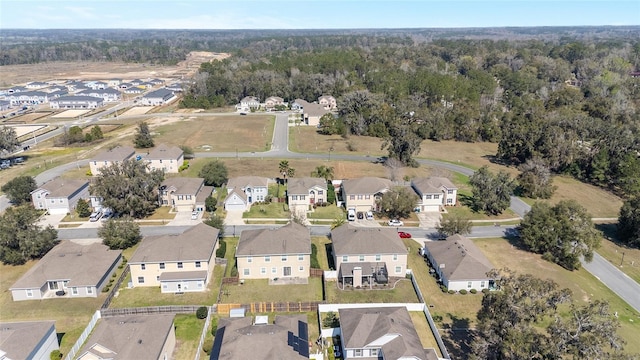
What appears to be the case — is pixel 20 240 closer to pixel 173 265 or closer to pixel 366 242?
pixel 173 265

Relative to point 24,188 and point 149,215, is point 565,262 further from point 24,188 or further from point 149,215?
point 24,188

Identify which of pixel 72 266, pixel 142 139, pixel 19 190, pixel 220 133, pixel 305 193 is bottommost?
pixel 72 266

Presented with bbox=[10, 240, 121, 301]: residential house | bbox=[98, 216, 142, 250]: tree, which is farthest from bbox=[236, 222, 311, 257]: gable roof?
bbox=[98, 216, 142, 250]: tree

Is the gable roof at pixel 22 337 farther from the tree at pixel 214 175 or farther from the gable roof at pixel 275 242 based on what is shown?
the tree at pixel 214 175

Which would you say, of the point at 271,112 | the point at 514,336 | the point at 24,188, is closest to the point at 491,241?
the point at 514,336

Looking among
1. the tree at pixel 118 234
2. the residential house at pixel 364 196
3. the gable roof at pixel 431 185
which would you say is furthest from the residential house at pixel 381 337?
the gable roof at pixel 431 185

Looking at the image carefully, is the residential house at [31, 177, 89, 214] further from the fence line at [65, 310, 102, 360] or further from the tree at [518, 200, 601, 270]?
the tree at [518, 200, 601, 270]

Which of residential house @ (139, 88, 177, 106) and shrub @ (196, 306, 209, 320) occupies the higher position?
residential house @ (139, 88, 177, 106)

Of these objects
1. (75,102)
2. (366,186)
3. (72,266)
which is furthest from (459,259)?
(75,102)
